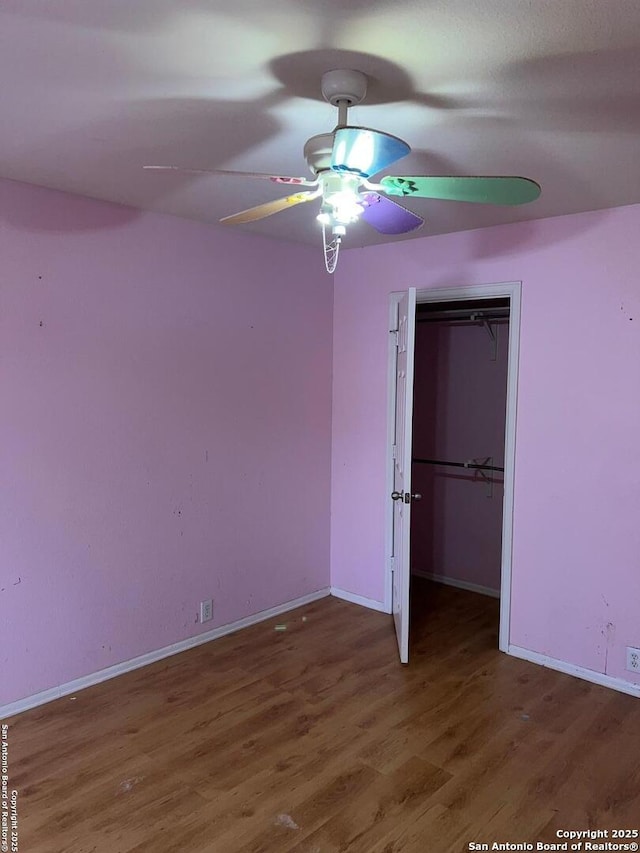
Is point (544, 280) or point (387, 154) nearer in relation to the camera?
point (387, 154)

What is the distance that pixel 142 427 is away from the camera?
3.34m

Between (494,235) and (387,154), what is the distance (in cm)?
216

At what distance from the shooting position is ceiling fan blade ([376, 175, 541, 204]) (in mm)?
1694

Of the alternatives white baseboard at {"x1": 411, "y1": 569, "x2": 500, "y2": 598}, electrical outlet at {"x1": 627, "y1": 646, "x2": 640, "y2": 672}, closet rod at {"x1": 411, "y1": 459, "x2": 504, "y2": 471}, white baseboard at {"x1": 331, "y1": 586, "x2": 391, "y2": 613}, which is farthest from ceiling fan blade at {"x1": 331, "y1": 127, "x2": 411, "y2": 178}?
white baseboard at {"x1": 411, "y1": 569, "x2": 500, "y2": 598}

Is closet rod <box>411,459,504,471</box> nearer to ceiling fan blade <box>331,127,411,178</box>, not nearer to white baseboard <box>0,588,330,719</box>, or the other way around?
white baseboard <box>0,588,330,719</box>

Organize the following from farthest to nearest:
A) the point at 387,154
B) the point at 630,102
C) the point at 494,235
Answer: the point at 494,235, the point at 630,102, the point at 387,154

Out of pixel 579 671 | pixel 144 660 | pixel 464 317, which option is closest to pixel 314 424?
pixel 464 317

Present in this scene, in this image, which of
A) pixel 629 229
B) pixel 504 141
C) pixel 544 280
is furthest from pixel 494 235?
pixel 504 141

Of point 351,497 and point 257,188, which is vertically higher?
point 257,188

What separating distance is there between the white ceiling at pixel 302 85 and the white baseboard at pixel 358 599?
Answer: 2.79 m

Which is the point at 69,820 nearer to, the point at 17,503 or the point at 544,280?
the point at 17,503

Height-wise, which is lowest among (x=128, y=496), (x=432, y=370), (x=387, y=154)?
(x=128, y=496)

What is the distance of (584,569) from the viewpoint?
330 centimetres

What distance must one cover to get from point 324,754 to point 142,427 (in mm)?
1803
